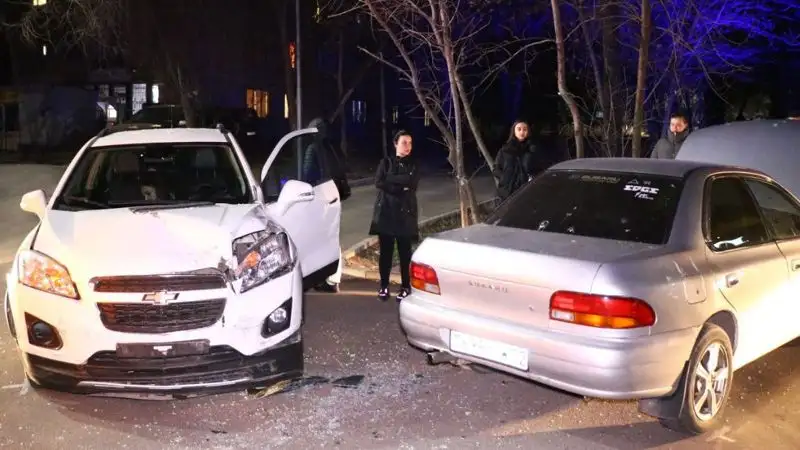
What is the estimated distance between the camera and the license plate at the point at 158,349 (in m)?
4.39

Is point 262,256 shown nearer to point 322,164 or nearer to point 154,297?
point 154,297

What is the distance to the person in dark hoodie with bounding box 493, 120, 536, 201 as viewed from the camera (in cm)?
817

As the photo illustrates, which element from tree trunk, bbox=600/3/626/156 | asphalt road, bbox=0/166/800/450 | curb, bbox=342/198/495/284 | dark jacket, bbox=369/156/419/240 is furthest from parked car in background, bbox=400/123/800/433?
tree trunk, bbox=600/3/626/156

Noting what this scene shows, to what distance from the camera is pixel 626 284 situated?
402 cm

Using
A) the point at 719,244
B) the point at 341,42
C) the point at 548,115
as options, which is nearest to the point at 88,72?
the point at 341,42

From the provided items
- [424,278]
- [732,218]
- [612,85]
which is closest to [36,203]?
[424,278]

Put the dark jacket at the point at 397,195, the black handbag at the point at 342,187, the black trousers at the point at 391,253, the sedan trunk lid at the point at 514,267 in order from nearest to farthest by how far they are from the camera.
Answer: the sedan trunk lid at the point at 514,267 < the dark jacket at the point at 397,195 < the black trousers at the point at 391,253 < the black handbag at the point at 342,187

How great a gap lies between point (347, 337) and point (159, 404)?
1.86m

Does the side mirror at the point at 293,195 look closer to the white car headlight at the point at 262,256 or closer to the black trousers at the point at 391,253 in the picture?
the white car headlight at the point at 262,256

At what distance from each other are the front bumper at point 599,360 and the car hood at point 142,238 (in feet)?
5.44

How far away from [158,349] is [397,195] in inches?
133

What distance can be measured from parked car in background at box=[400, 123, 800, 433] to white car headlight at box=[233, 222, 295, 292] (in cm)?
83

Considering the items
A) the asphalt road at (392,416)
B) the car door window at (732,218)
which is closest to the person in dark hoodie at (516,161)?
the asphalt road at (392,416)

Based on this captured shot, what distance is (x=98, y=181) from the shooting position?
5992 millimetres
